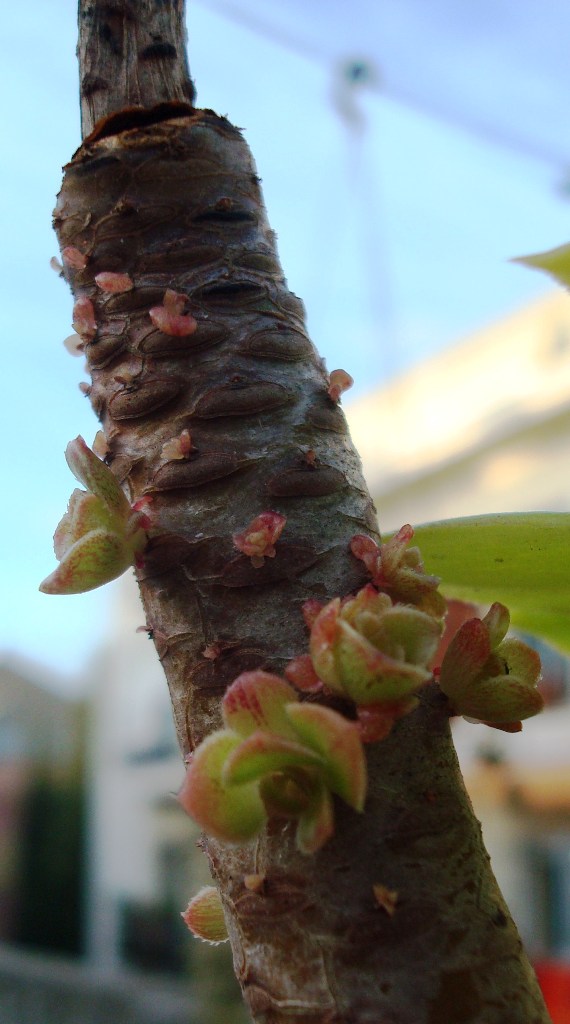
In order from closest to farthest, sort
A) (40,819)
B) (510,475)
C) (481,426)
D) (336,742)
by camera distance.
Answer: (336,742) < (481,426) < (510,475) < (40,819)

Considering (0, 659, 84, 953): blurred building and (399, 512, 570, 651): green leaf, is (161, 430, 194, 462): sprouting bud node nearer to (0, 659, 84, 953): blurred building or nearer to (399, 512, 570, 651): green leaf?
(399, 512, 570, 651): green leaf

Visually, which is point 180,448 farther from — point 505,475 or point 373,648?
point 505,475

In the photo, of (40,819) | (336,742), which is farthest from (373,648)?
(40,819)

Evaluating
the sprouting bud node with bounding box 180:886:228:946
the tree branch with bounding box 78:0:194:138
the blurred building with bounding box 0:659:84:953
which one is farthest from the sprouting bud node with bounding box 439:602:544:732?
the blurred building with bounding box 0:659:84:953

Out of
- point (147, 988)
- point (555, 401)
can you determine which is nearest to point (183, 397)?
point (555, 401)

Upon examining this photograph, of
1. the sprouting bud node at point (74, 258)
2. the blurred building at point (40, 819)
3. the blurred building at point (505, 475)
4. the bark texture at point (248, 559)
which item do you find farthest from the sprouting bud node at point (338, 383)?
the blurred building at point (40, 819)

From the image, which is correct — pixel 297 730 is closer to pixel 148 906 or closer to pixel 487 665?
pixel 487 665
